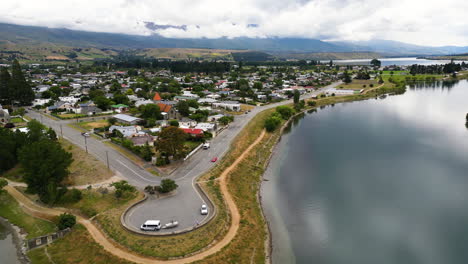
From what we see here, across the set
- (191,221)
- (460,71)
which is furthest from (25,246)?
(460,71)

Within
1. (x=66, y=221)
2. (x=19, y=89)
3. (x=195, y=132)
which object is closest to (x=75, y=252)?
(x=66, y=221)

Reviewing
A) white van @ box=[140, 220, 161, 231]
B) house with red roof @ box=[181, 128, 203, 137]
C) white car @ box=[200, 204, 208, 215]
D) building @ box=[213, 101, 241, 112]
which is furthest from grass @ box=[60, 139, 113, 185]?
building @ box=[213, 101, 241, 112]

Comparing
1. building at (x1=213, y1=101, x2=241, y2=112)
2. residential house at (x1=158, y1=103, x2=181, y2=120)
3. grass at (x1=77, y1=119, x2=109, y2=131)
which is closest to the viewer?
grass at (x1=77, y1=119, x2=109, y2=131)

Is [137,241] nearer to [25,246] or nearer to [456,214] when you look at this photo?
[25,246]

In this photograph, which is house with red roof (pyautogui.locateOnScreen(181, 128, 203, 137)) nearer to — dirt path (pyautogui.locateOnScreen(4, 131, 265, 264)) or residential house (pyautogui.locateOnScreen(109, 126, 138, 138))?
residential house (pyautogui.locateOnScreen(109, 126, 138, 138))

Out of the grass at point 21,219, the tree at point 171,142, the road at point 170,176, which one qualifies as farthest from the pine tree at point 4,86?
the tree at point 171,142

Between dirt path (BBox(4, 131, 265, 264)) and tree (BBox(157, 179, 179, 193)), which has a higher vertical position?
tree (BBox(157, 179, 179, 193))
